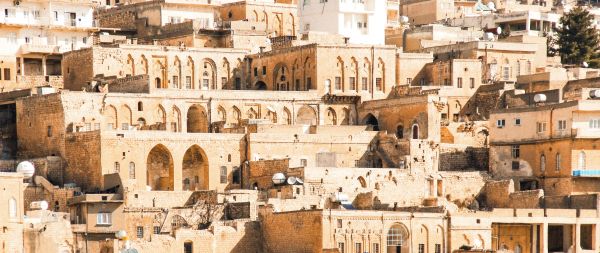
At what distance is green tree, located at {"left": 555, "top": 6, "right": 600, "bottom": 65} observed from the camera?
107 metres

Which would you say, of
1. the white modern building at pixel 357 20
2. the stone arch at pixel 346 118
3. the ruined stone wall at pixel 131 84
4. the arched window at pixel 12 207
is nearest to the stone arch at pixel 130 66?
the ruined stone wall at pixel 131 84

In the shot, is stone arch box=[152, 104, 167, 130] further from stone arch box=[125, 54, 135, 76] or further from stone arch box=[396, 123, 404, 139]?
stone arch box=[396, 123, 404, 139]

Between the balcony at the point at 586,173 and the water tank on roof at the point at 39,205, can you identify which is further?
the balcony at the point at 586,173

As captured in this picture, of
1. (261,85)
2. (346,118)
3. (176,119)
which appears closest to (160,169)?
(176,119)

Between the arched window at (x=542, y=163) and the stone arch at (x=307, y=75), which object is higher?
the stone arch at (x=307, y=75)

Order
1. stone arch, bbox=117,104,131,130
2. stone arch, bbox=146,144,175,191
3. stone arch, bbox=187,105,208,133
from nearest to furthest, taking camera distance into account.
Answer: stone arch, bbox=146,144,175,191, stone arch, bbox=117,104,131,130, stone arch, bbox=187,105,208,133

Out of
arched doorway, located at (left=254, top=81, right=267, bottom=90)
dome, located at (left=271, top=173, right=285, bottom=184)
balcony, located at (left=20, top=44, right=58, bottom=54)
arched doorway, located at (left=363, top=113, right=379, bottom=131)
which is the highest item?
balcony, located at (left=20, top=44, right=58, bottom=54)

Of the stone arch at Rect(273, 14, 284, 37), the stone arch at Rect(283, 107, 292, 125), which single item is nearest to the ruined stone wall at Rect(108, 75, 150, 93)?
the stone arch at Rect(283, 107, 292, 125)

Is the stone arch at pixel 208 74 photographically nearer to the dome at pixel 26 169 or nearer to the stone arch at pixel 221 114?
the stone arch at pixel 221 114

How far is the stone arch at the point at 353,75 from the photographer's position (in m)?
94.0

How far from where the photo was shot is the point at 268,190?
82.9 meters

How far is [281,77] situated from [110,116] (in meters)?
11.7

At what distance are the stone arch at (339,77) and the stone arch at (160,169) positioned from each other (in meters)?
11.7

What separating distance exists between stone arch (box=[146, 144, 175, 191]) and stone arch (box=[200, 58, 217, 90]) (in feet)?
33.2
